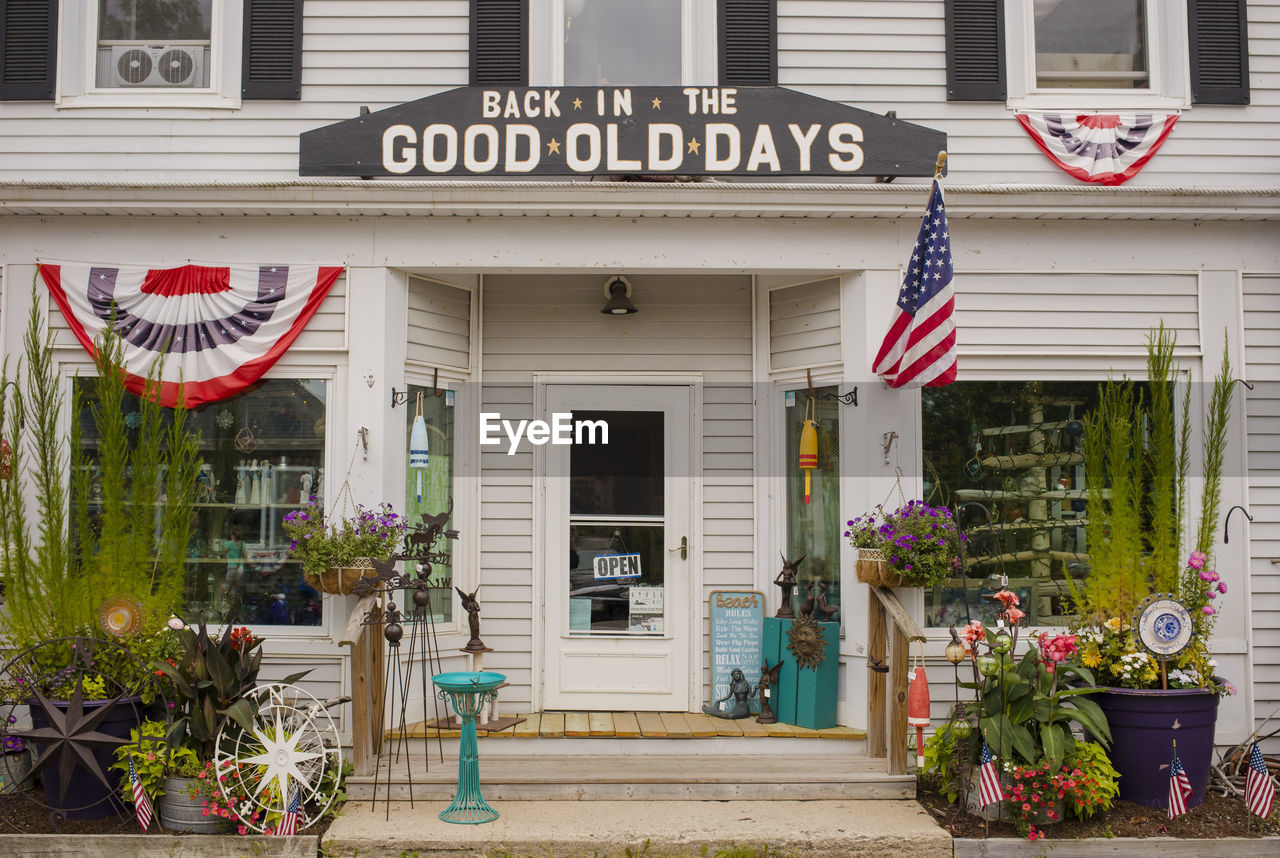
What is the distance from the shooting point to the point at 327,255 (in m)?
6.60

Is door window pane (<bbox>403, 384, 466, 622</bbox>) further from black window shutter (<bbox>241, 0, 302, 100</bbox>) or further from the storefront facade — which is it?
black window shutter (<bbox>241, 0, 302, 100</bbox>)

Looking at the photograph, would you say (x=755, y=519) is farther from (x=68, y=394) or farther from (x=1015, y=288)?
(x=68, y=394)

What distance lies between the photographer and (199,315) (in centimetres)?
654

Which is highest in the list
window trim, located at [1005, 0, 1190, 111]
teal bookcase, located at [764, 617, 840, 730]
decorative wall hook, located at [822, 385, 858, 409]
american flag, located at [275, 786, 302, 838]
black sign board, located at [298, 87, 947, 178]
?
window trim, located at [1005, 0, 1190, 111]

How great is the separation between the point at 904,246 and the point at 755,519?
203cm

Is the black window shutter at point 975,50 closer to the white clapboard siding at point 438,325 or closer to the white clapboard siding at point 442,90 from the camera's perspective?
the white clapboard siding at point 442,90

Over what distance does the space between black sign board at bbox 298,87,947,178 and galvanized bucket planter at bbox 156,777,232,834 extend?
3.52 m

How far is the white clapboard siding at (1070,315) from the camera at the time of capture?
6660 millimetres

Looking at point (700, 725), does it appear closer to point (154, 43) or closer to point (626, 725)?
point (626, 725)

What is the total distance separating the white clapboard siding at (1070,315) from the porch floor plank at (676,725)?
283 centimetres

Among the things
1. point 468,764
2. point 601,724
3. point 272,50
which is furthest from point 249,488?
point 272,50

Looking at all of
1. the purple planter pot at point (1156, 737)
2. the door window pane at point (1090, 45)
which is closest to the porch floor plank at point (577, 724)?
the purple planter pot at point (1156, 737)

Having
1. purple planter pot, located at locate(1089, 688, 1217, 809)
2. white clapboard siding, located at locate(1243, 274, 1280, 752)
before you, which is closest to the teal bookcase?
purple planter pot, located at locate(1089, 688, 1217, 809)

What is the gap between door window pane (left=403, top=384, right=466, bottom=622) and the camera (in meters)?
6.82
